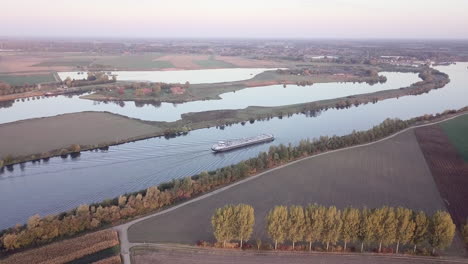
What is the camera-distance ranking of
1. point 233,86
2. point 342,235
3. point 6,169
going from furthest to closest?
point 233,86, point 6,169, point 342,235

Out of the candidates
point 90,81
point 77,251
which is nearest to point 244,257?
point 77,251

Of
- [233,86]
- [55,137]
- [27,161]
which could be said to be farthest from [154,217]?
[233,86]

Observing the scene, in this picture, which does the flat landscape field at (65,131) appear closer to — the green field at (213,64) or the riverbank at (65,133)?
the riverbank at (65,133)

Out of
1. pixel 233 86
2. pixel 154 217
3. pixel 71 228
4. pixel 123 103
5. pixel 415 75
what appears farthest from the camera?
pixel 415 75

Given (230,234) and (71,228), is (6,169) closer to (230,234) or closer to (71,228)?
(71,228)

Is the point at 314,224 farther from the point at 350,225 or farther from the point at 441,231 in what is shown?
the point at 441,231

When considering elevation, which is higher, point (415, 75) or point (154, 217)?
point (415, 75)

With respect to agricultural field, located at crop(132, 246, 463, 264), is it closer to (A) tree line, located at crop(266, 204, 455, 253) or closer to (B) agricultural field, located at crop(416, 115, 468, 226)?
(A) tree line, located at crop(266, 204, 455, 253)
